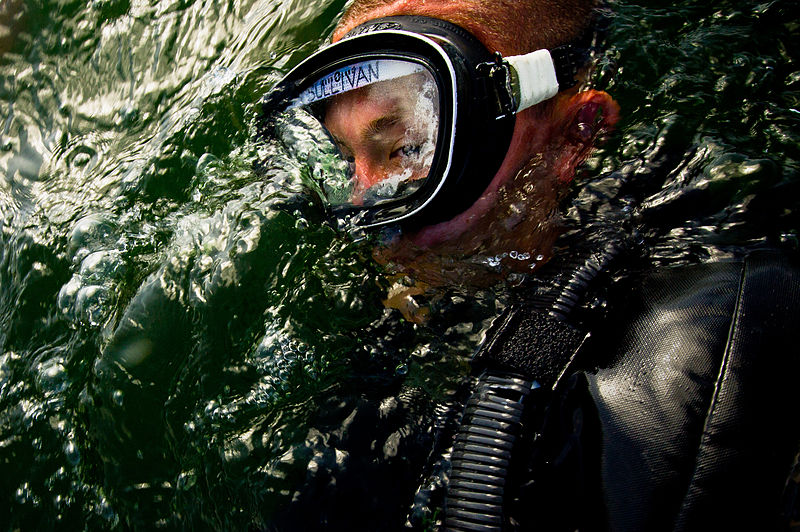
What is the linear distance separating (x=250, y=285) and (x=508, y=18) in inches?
57.9

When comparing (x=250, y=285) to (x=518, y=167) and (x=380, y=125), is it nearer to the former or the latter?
(x=380, y=125)

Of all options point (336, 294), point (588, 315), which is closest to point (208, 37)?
point (336, 294)

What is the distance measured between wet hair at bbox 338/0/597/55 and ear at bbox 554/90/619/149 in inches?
9.5

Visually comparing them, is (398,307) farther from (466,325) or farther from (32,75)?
(32,75)

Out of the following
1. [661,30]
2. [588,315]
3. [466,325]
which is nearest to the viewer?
[588,315]

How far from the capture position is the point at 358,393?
1.91m

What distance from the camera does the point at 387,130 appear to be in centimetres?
210

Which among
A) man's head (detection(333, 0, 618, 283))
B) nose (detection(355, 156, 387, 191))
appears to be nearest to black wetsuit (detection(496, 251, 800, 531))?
man's head (detection(333, 0, 618, 283))

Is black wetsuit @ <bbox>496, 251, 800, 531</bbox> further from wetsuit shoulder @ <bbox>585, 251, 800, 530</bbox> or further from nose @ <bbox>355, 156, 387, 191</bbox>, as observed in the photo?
nose @ <bbox>355, 156, 387, 191</bbox>

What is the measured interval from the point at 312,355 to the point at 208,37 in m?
2.24

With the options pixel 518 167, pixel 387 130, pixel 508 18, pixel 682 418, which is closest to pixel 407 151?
pixel 387 130

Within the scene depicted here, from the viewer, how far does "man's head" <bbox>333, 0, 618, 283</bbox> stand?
2086mm

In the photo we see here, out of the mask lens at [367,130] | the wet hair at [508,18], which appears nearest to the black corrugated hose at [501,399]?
the mask lens at [367,130]

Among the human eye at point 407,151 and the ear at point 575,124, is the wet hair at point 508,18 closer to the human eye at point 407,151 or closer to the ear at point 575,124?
the ear at point 575,124
